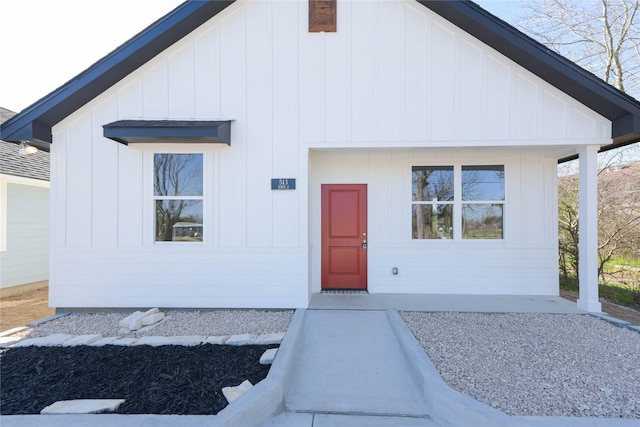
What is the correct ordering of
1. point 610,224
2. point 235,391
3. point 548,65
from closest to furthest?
point 235,391 → point 548,65 → point 610,224

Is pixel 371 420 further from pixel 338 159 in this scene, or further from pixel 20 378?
pixel 338 159

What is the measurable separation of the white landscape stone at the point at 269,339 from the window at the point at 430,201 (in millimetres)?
3850

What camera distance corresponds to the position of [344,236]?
22.0 ft

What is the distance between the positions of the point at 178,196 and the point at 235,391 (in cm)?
391

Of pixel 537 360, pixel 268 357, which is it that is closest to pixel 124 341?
pixel 268 357

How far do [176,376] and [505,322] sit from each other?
478 centimetres

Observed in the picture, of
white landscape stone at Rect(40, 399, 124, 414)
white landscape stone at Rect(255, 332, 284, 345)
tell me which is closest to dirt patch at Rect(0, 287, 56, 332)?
white landscape stone at Rect(40, 399, 124, 414)

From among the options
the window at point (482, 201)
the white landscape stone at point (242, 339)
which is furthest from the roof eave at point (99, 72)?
the window at point (482, 201)

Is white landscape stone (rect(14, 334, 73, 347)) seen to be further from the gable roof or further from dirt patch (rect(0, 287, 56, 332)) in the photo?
the gable roof

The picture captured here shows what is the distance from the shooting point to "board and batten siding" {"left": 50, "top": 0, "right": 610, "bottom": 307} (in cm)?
549

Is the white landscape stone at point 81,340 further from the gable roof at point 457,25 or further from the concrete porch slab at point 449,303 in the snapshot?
the gable roof at point 457,25

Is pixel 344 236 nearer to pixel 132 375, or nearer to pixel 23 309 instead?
pixel 132 375

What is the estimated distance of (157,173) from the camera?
223 inches

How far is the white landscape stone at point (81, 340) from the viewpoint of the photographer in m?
4.05
